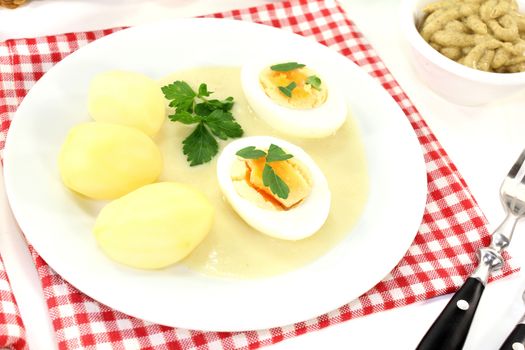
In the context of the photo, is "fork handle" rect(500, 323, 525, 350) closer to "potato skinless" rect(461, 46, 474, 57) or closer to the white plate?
the white plate

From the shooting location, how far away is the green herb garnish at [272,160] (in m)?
1.30

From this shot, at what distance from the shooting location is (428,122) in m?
1.78

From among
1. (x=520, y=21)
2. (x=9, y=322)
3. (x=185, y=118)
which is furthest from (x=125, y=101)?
(x=520, y=21)

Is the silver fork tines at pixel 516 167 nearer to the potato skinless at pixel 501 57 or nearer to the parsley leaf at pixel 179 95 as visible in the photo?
the potato skinless at pixel 501 57

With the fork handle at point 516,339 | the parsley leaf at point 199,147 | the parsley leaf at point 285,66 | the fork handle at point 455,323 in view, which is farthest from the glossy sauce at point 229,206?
the fork handle at point 516,339

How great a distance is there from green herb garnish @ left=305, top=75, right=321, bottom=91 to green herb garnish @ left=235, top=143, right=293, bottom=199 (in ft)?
0.83

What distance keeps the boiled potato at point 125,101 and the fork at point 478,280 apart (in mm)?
754

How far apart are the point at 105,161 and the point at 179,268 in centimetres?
26

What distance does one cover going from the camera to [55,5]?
6.12 ft

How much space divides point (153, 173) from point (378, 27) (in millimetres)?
1026

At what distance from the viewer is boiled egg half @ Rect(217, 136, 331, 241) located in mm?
1297

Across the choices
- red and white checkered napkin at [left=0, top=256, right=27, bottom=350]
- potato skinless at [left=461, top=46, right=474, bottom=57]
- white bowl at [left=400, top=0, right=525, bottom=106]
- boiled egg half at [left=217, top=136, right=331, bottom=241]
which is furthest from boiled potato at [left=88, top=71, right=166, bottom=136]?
potato skinless at [left=461, top=46, right=474, bottom=57]

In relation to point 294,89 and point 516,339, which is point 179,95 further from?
point 516,339

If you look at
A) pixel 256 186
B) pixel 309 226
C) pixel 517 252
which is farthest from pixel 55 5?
pixel 517 252
